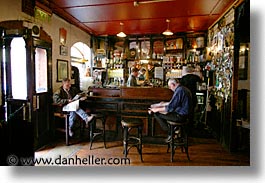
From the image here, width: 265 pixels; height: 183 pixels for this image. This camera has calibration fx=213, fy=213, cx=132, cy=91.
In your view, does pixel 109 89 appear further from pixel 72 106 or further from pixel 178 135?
pixel 178 135

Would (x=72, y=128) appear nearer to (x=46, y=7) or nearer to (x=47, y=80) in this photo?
(x=47, y=80)

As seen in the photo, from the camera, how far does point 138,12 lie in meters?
3.04

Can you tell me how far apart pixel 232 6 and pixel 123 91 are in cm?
176

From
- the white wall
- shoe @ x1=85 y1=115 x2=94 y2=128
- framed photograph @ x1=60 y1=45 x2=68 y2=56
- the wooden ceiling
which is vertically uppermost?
the wooden ceiling

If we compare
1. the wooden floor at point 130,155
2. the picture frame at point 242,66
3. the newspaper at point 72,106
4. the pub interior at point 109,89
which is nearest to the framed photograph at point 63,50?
the pub interior at point 109,89

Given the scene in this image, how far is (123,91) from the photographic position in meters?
3.06

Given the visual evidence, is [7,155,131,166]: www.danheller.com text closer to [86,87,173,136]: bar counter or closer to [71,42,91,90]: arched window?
[86,87,173,136]: bar counter

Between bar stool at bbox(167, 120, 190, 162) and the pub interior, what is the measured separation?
0.12 ft

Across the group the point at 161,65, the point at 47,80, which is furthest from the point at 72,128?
the point at 161,65

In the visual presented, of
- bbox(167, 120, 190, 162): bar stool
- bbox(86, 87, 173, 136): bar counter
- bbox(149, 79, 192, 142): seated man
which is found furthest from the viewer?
bbox(86, 87, 173, 136): bar counter

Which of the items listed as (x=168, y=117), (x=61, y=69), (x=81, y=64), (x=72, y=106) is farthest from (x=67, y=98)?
(x=81, y=64)

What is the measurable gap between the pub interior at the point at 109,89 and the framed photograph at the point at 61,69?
0.01m

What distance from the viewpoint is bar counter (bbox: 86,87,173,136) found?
2.92 meters

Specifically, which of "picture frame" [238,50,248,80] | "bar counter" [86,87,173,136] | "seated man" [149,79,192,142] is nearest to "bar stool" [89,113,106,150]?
"bar counter" [86,87,173,136]
